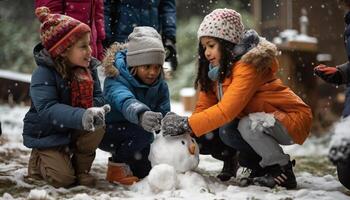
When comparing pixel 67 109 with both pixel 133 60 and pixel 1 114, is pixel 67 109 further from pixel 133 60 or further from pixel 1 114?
pixel 1 114

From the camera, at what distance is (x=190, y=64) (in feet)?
33.6

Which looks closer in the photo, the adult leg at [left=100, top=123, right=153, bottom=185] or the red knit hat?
the red knit hat

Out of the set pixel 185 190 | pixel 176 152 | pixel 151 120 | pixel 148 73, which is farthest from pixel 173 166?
pixel 148 73

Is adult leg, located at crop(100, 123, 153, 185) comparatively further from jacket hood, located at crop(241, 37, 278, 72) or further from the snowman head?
jacket hood, located at crop(241, 37, 278, 72)

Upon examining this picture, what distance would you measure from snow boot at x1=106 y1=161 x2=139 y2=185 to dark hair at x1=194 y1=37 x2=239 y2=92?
688mm

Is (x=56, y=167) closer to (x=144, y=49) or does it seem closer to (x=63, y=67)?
(x=63, y=67)

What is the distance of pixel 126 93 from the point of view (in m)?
Answer: 3.27

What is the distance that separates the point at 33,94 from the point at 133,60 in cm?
66

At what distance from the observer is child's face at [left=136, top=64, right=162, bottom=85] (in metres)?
3.37

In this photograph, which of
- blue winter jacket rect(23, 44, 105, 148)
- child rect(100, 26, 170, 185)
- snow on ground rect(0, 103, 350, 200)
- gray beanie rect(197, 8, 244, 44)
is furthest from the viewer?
child rect(100, 26, 170, 185)

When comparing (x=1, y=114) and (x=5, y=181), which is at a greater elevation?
(x=5, y=181)

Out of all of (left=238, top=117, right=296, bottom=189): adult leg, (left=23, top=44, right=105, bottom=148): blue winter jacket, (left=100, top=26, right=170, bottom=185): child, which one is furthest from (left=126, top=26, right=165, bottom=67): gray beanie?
(left=238, top=117, right=296, bottom=189): adult leg

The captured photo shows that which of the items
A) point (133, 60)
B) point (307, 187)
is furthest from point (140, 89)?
point (307, 187)

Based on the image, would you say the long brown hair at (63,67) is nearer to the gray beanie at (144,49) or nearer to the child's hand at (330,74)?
the gray beanie at (144,49)
